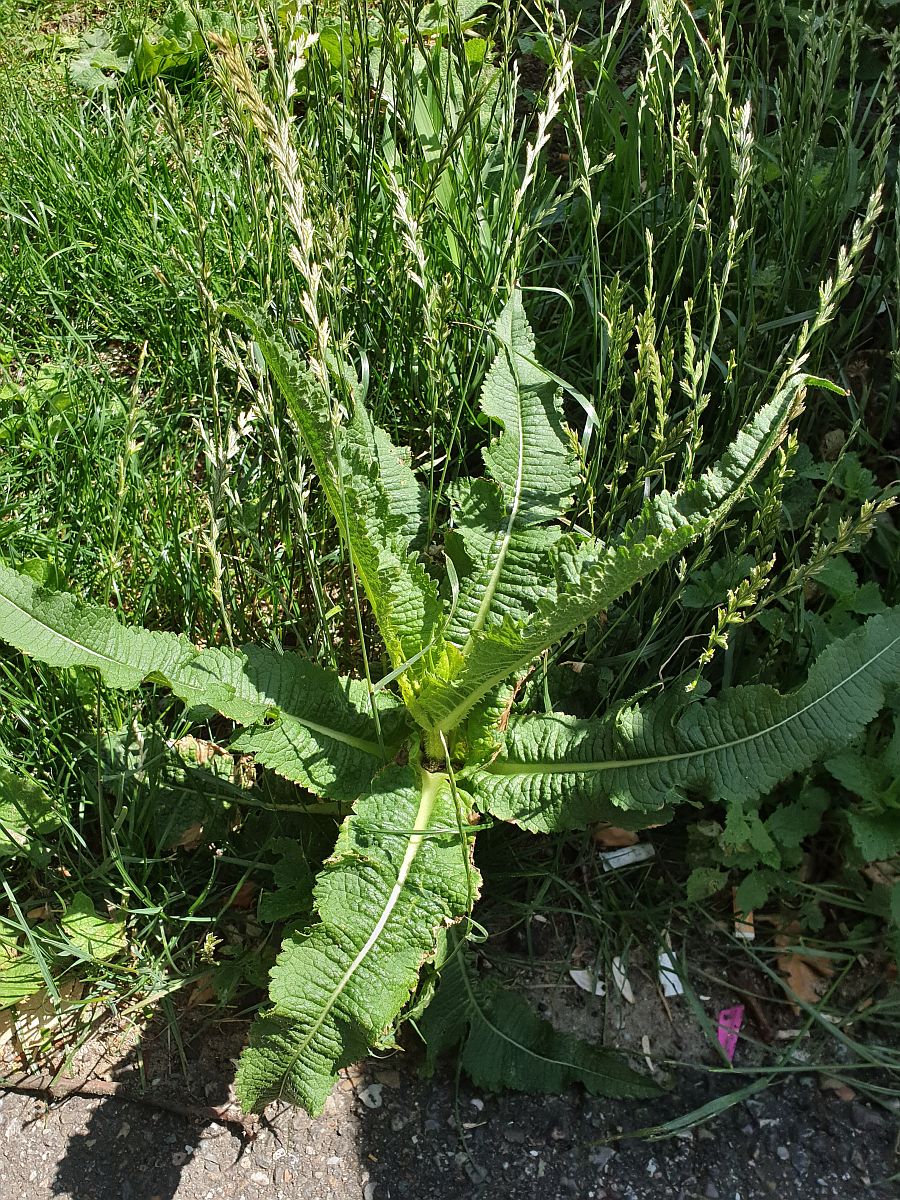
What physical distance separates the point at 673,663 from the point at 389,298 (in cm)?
108

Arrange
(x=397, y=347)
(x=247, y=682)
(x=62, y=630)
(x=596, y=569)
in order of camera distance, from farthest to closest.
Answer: (x=397, y=347) < (x=247, y=682) < (x=62, y=630) < (x=596, y=569)

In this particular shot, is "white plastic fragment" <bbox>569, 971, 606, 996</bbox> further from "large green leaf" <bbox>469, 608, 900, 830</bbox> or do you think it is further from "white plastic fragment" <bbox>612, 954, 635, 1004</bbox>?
"large green leaf" <bbox>469, 608, 900, 830</bbox>

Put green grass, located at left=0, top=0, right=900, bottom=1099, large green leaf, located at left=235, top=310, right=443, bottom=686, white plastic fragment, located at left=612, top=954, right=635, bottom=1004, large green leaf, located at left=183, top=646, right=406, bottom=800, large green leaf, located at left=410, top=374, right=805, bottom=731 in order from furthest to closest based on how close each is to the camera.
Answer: white plastic fragment, located at left=612, top=954, right=635, bottom=1004 → green grass, located at left=0, top=0, right=900, bottom=1099 → large green leaf, located at left=183, top=646, right=406, bottom=800 → large green leaf, located at left=235, top=310, right=443, bottom=686 → large green leaf, located at left=410, top=374, right=805, bottom=731

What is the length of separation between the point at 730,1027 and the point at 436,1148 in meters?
0.62

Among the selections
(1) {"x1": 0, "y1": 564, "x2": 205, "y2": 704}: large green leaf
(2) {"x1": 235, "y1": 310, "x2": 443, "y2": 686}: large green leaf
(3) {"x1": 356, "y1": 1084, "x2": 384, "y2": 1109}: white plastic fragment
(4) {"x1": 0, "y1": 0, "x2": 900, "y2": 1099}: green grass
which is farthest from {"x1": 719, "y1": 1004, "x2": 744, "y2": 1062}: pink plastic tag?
(1) {"x1": 0, "y1": 564, "x2": 205, "y2": 704}: large green leaf

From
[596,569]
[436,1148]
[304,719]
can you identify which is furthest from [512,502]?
[436,1148]

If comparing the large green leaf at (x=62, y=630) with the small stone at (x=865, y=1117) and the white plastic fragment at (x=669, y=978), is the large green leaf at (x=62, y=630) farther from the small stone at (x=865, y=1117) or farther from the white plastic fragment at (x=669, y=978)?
the small stone at (x=865, y=1117)

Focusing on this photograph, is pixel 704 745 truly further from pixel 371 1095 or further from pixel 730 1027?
pixel 371 1095

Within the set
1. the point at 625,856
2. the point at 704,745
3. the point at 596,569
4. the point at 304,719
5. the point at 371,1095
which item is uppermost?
the point at 596,569

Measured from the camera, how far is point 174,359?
2.60 m

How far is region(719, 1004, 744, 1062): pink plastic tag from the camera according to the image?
1.95m

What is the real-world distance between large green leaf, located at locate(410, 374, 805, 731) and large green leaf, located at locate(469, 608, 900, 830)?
0.64 ft

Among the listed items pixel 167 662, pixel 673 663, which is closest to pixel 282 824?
pixel 167 662

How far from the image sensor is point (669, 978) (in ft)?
6.63
